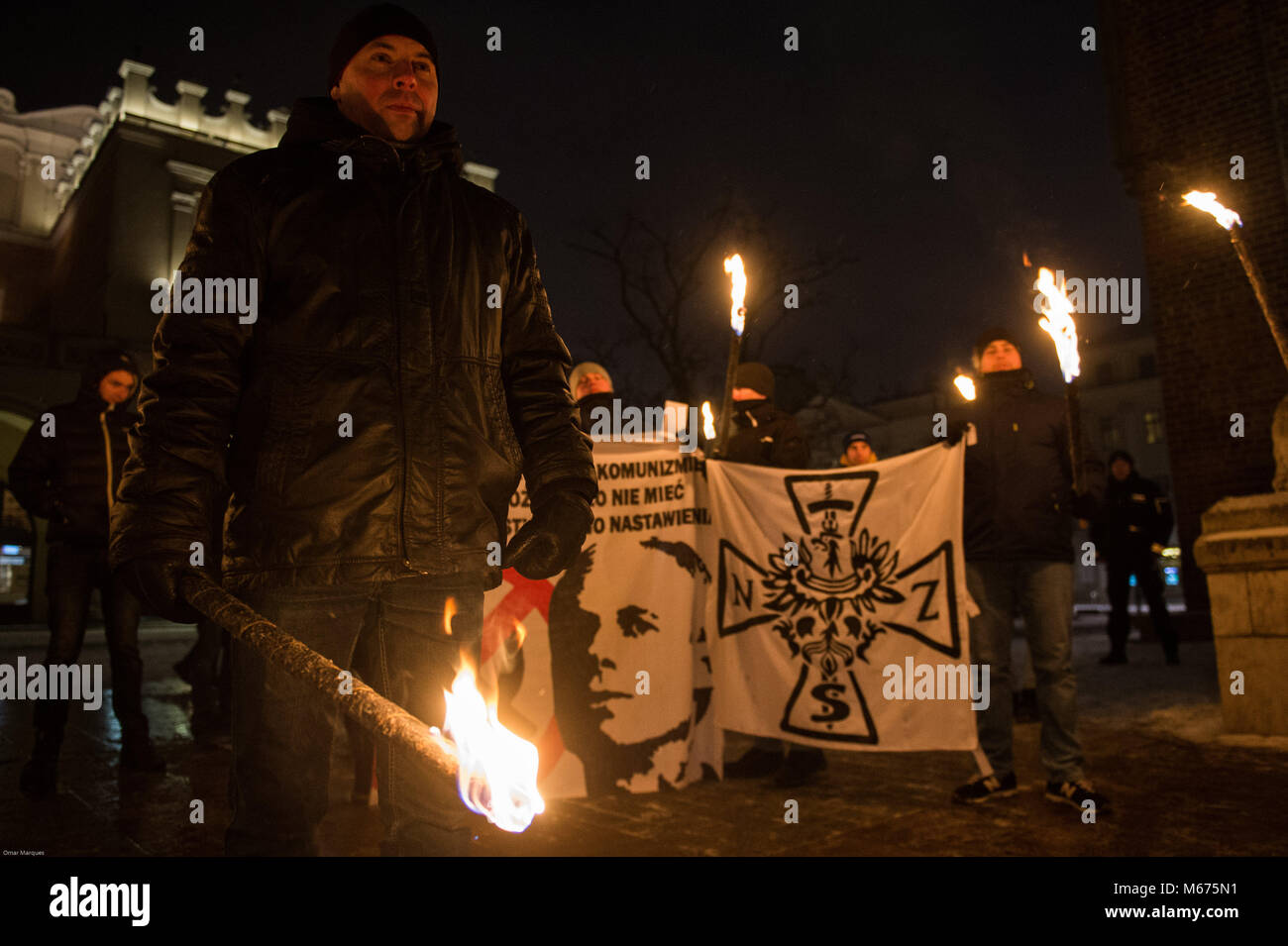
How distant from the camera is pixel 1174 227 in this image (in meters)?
10.8

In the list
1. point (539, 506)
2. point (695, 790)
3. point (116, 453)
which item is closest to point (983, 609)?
point (695, 790)

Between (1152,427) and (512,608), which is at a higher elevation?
(1152,427)

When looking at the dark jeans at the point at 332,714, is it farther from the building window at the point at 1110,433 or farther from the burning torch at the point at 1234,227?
the building window at the point at 1110,433

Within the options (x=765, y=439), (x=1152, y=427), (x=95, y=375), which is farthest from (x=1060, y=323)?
(x=1152, y=427)

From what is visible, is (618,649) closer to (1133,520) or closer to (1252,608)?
(1252,608)

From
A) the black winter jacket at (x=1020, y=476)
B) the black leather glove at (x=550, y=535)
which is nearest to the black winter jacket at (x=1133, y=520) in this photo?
the black winter jacket at (x=1020, y=476)

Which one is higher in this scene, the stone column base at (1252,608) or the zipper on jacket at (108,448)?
the zipper on jacket at (108,448)

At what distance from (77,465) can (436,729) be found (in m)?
4.69

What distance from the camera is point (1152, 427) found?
2306 inches

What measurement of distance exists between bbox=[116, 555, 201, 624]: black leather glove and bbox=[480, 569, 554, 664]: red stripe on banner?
3.23 metres

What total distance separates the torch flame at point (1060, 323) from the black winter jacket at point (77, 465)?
5168 mm

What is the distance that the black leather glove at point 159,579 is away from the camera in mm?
1813
